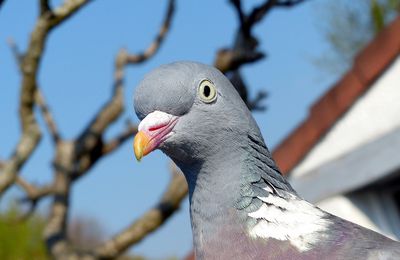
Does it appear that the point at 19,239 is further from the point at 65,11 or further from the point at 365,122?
the point at 65,11

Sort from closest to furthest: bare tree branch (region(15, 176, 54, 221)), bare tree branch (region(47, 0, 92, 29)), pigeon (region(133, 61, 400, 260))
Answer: pigeon (region(133, 61, 400, 260)), bare tree branch (region(47, 0, 92, 29)), bare tree branch (region(15, 176, 54, 221))

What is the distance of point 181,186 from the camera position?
4.73 metres

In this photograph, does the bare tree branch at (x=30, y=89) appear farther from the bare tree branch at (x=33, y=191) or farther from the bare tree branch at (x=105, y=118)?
the bare tree branch at (x=33, y=191)

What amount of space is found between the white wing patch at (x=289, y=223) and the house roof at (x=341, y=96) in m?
3.37

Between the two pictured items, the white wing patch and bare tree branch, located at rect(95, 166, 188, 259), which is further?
bare tree branch, located at rect(95, 166, 188, 259)

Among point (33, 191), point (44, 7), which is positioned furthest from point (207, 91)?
point (33, 191)

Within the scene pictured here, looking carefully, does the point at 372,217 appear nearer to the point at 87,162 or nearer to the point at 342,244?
the point at 87,162

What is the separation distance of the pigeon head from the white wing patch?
0.68 feet

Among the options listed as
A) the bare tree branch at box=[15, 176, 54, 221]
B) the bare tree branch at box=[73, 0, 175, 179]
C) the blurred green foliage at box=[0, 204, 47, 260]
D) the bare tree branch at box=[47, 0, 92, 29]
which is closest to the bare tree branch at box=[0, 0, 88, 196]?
the bare tree branch at box=[47, 0, 92, 29]

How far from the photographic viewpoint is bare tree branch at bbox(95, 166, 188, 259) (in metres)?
4.70

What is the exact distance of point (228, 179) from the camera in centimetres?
179

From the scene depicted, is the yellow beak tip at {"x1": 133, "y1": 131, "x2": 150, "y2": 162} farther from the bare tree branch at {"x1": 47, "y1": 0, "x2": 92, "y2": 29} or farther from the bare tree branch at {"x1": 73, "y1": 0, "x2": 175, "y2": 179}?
the bare tree branch at {"x1": 73, "y1": 0, "x2": 175, "y2": 179}

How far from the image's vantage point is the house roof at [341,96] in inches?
195

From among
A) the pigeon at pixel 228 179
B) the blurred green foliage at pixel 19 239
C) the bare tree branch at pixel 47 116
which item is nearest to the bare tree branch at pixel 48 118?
the bare tree branch at pixel 47 116
